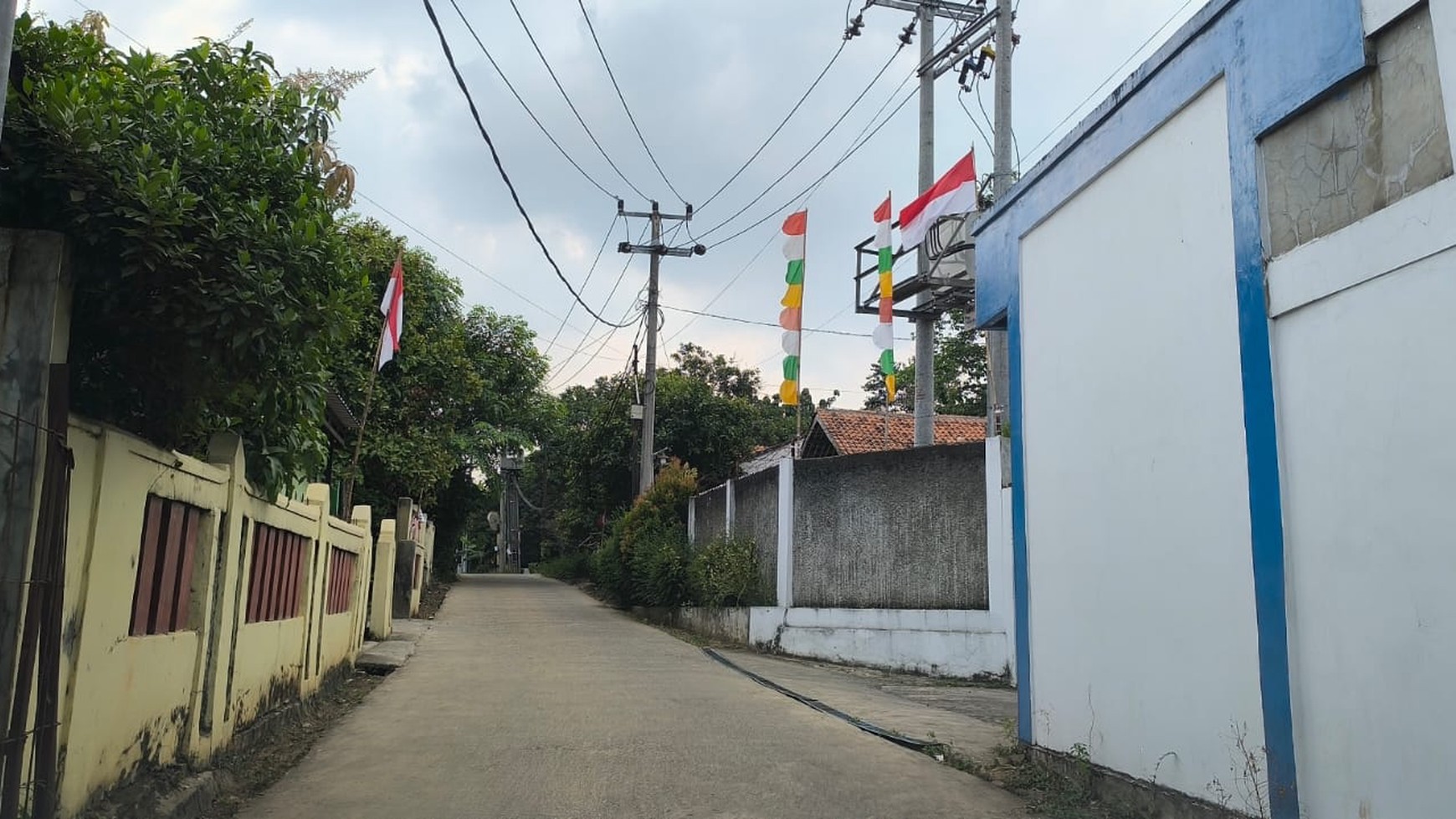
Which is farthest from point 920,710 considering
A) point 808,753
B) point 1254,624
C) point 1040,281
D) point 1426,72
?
point 1426,72

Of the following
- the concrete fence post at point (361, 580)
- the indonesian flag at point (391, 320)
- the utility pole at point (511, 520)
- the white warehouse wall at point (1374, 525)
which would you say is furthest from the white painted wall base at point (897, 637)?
the utility pole at point (511, 520)

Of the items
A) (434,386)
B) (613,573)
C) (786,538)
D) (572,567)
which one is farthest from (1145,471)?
(572,567)

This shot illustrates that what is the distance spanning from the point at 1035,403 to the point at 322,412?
4172mm

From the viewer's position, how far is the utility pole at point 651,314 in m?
23.8

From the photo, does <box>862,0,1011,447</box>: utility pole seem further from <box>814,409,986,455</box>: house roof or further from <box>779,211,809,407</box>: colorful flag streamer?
<box>814,409,986,455</box>: house roof

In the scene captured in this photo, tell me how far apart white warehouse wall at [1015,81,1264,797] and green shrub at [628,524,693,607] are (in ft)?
40.3

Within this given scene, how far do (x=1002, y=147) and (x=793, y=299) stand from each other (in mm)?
5444

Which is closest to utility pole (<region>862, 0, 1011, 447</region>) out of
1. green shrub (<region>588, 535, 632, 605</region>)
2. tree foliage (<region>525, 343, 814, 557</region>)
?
green shrub (<region>588, 535, 632, 605</region>)

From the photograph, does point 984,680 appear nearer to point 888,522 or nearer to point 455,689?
point 888,522

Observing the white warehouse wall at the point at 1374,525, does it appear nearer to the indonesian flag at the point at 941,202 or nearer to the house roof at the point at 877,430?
the indonesian flag at the point at 941,202

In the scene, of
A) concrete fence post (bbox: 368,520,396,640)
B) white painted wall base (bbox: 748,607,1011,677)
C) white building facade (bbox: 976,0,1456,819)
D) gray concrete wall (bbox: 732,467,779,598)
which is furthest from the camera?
gray concrete wall (bbox: 732,467,779,598)

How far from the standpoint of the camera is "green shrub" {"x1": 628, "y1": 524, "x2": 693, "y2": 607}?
61.2ft

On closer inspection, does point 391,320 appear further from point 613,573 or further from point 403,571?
point 613,573

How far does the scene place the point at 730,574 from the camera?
52.7 feet
